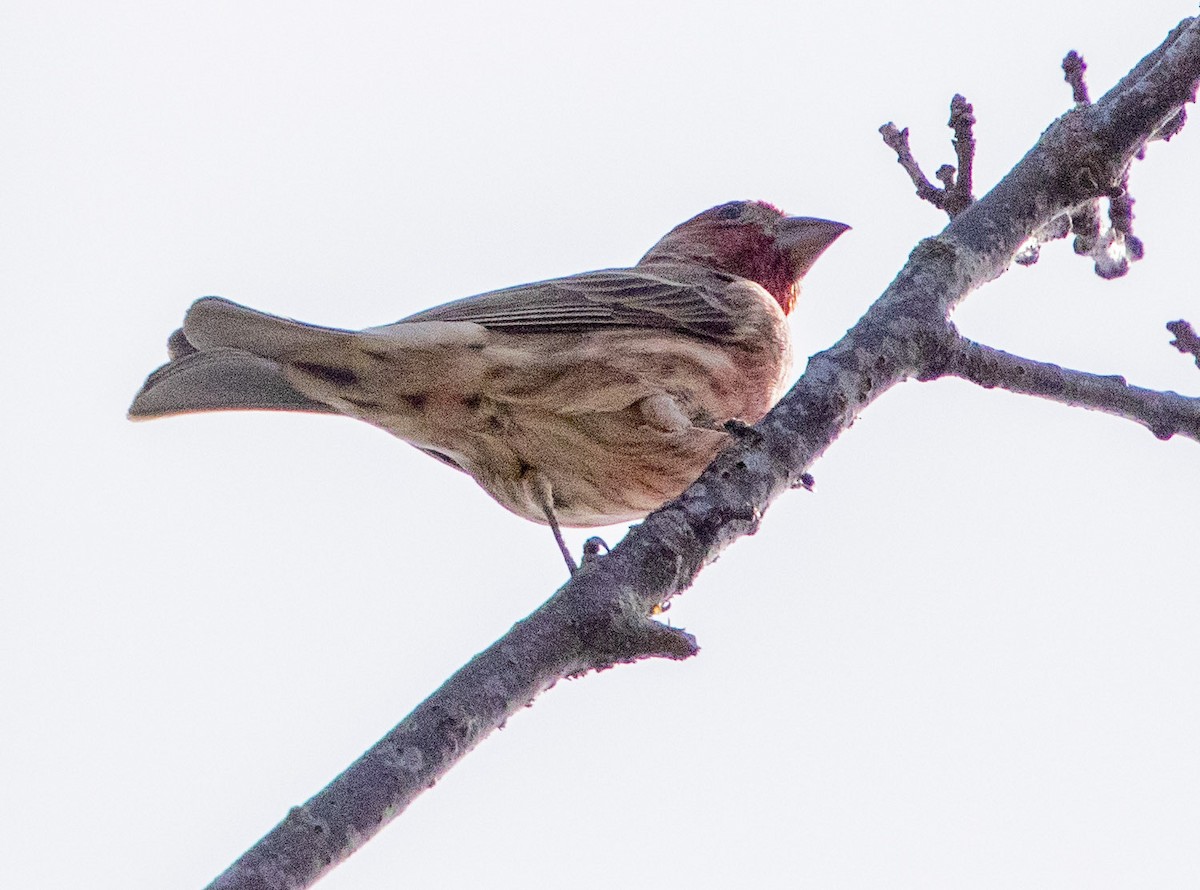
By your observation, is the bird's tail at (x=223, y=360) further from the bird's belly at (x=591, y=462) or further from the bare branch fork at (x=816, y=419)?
the bare branch fork at (x=816, y=419)

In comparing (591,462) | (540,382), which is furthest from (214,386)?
(591,462)

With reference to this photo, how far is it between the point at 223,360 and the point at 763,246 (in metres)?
3.24

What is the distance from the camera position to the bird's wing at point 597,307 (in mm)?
5680

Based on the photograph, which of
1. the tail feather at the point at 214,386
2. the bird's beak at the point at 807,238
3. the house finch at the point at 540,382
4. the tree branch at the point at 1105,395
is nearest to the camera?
the tree branch at the point at 1105,395

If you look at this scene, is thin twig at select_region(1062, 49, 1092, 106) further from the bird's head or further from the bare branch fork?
the bird's head

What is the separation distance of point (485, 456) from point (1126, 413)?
7.83 feet

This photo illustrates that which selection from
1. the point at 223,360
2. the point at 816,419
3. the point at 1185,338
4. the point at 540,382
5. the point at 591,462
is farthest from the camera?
the point at 591,462

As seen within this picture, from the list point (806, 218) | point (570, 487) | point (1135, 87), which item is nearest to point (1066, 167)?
point (1135, 87)

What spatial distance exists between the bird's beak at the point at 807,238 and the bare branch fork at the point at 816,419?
221 cm

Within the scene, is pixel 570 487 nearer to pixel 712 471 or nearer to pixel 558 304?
pixel 558 304

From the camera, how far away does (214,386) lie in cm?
506

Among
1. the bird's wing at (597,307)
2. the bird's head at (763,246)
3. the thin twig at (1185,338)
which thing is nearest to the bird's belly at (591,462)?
the bird's wing at (597,307)

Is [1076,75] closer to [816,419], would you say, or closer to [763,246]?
[816,419]

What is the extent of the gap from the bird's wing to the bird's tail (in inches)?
21.4
